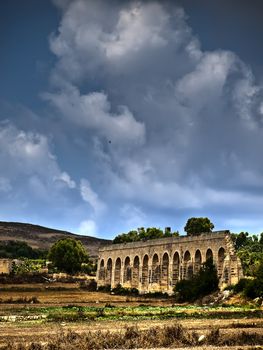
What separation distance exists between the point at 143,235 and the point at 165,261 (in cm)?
3794

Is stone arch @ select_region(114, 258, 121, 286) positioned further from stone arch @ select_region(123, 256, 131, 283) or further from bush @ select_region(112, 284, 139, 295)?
bush @ select_region(112, 284, 139, 295)

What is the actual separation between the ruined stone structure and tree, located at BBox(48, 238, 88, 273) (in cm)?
1673

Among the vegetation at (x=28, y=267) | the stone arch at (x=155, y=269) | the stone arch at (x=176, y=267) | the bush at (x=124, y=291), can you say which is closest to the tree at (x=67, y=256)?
the vegetation at (x=28, y=267)

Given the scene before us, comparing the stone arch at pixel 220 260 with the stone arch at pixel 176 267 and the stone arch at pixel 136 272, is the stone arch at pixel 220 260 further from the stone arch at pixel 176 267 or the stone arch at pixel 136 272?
the stone arch at pixel 136 272

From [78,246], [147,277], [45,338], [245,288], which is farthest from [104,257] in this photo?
[45,338]

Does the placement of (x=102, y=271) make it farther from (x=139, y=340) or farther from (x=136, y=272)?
(x=139, y=340)

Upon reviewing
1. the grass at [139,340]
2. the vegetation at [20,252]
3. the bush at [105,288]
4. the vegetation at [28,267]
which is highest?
the vegetation at [20,252]

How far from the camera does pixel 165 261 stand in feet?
186

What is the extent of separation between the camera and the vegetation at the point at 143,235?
90.2m

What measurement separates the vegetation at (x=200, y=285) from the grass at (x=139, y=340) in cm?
2642

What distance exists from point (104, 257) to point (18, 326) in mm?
52216

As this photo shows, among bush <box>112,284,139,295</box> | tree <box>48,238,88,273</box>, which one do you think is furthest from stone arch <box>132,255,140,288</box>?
tree <box>48,238,88,273</box>

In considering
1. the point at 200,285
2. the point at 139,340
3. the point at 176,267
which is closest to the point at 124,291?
the point at 176,267

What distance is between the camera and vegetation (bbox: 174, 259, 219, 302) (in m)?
43.5
